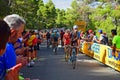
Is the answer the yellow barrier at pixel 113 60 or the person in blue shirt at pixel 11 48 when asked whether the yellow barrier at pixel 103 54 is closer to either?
the yellow barrier at pixel 113 60

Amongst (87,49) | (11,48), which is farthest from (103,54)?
(11,48)

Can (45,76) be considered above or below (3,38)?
below

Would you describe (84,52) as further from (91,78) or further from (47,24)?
(47,24)

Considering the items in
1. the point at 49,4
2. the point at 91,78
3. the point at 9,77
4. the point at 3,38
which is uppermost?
the point at 49,4

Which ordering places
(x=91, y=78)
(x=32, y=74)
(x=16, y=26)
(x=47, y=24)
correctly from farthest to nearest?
(x=47, y=24)
(x=32, y=74)
(x=91, y=78)
(x=16, y=26)

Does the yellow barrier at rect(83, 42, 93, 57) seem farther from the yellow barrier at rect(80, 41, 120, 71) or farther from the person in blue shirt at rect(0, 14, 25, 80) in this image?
the person in blue shirt at rect(0, 14, 25, 80)

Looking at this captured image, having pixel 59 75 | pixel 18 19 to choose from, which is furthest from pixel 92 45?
pixel 18 19

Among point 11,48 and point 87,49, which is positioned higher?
point 11,48

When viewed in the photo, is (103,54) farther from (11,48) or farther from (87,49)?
(11,48)

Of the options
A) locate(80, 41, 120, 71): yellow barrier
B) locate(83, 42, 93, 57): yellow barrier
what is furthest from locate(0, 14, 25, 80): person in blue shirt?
locate(83, 42, 93, 57): yellow barrier

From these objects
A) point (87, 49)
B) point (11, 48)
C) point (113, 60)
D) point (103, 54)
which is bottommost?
A: point (113, 60)

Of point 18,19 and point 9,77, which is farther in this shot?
point 18,19

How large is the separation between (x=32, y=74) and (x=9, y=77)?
11.8 metres

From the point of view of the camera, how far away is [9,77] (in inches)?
154
